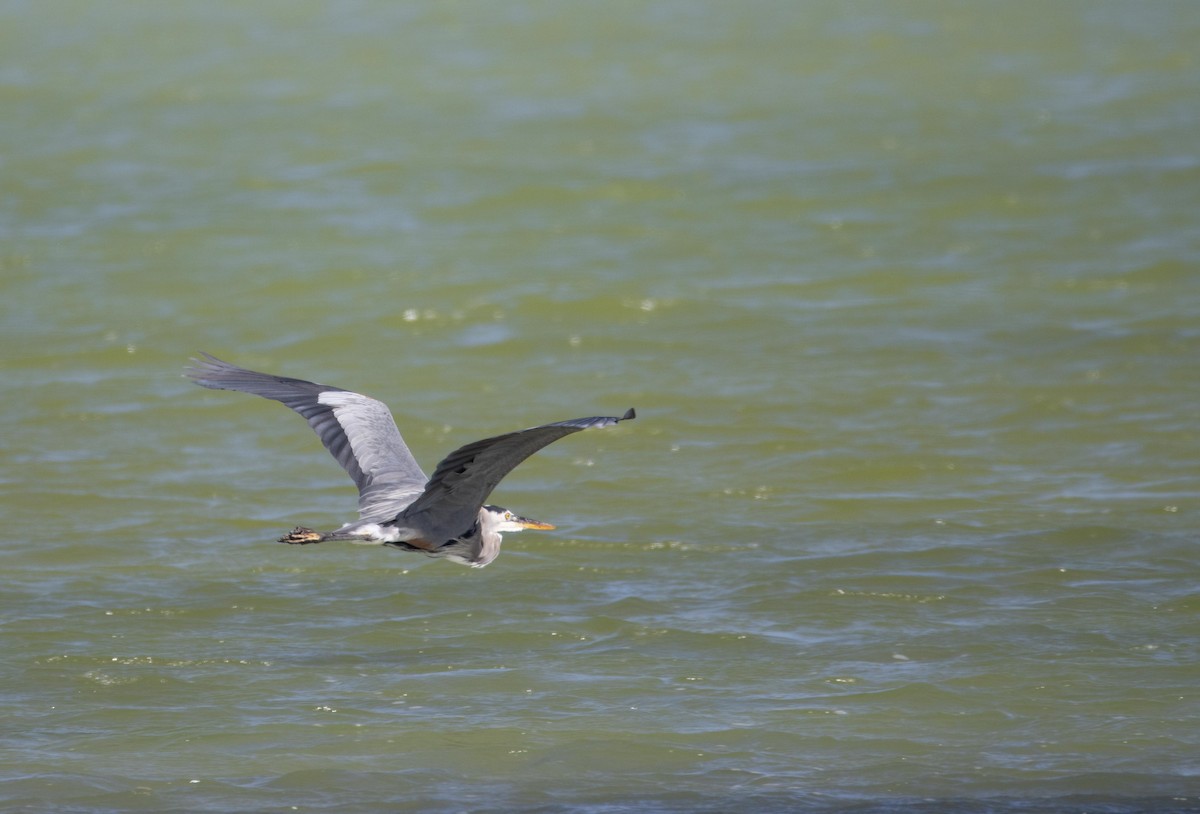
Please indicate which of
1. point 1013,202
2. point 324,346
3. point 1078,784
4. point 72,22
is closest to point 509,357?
point 324,346

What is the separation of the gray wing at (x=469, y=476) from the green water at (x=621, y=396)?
969 millimetres

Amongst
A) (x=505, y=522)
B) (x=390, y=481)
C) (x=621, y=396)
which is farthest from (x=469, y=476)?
(x=621, y=396)

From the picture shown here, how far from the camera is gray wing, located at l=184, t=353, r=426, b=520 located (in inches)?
310

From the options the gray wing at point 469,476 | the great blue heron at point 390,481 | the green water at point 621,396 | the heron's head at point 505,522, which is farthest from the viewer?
the heron's head at point 505,522

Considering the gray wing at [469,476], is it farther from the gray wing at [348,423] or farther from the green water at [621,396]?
the green water at [621,396]

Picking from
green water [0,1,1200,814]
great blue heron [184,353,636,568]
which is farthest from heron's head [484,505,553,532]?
green water [0,1,1200,814]

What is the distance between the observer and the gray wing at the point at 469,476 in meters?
6.11

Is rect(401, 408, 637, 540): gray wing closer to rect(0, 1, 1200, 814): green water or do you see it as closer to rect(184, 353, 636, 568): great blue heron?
rect(184, 353, 636, 568): great blue heron

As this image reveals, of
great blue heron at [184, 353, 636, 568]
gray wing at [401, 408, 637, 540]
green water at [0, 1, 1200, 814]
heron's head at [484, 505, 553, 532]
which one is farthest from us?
heron's head at [484, 505, 553, 532]

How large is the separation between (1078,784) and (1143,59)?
16650mm

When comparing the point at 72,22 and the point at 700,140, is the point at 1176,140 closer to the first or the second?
the point at 700,140

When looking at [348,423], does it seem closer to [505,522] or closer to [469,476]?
[505,522]

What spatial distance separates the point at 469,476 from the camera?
7.02m

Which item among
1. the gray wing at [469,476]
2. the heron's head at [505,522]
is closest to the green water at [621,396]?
the heron's head at [505,522]
